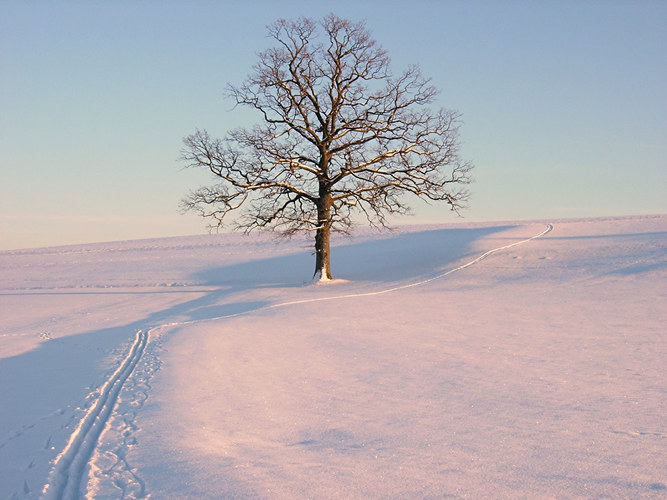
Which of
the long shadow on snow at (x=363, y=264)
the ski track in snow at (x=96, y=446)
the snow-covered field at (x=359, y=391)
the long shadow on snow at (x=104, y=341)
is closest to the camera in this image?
the ski track in snow at (x=96, y=446)

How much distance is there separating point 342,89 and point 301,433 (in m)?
19.6

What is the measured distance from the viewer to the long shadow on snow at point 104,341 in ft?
29.7

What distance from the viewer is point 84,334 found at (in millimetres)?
17719

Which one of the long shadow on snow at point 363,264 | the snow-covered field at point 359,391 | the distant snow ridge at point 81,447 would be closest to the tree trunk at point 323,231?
the long shadow on snow at point 363,264

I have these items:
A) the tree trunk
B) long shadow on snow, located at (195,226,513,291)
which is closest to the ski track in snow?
the tree trunk

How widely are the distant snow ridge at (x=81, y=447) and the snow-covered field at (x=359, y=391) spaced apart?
38 mm

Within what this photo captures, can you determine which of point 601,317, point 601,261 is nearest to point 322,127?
point 601,261

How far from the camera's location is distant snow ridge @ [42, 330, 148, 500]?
236 inches

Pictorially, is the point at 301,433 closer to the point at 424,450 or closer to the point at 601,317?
the point at 424,450

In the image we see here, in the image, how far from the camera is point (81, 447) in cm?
726

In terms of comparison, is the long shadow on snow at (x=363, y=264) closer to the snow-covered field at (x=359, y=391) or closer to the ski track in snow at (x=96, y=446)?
the snow-covered field at (x=359, y=391)

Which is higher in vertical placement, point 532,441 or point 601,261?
point 601,261

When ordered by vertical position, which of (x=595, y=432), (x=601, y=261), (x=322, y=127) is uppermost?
(x=322, y=127)

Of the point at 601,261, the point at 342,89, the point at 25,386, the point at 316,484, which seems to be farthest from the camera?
the point at 342,89
